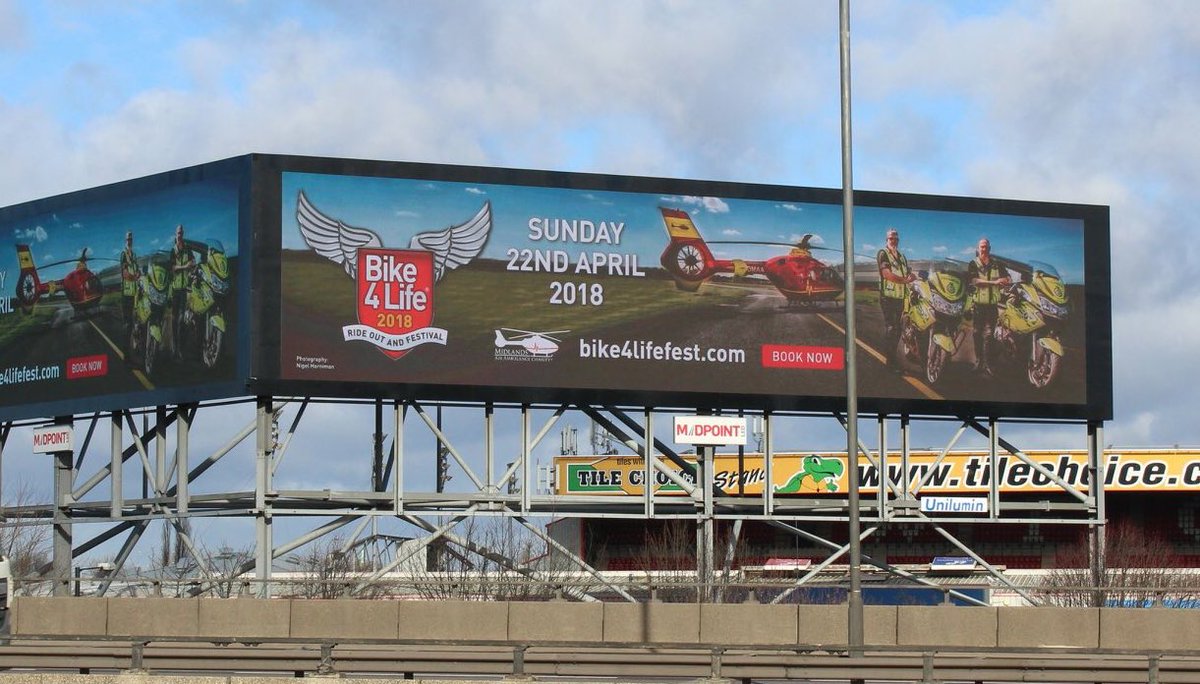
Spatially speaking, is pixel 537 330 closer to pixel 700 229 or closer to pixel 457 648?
pixel 700 229

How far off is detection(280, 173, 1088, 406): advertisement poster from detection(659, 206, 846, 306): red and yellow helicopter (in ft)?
0.16

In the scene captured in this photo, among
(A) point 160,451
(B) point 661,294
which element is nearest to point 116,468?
(A) point 160,451

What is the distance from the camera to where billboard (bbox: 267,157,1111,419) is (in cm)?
4306

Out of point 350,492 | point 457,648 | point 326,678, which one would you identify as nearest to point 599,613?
point 457,648

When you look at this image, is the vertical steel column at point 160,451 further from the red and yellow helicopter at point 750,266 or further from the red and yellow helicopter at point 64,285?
the red and yellow helicopter at point 750,266

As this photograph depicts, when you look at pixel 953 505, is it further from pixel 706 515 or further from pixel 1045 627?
pixel 1045 627

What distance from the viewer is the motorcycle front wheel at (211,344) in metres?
42.6

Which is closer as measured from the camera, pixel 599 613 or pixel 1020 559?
pixel 599 613

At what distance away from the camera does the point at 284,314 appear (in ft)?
139

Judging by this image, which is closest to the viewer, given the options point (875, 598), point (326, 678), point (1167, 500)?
point (326, 678)

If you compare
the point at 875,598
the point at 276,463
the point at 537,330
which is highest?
the point at 537,330

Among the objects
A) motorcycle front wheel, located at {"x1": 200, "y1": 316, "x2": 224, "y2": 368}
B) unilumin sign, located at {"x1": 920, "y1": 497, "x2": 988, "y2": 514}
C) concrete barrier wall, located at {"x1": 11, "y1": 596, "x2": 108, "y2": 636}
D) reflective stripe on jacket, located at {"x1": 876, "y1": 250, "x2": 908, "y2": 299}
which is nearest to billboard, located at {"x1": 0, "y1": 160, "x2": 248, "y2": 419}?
motorcycle front wheel, located at {"x1": 200, "y1": 316, "x2": 224, "y2": 368}

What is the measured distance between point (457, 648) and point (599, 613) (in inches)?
208

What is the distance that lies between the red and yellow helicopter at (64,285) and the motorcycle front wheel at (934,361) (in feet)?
65.6
